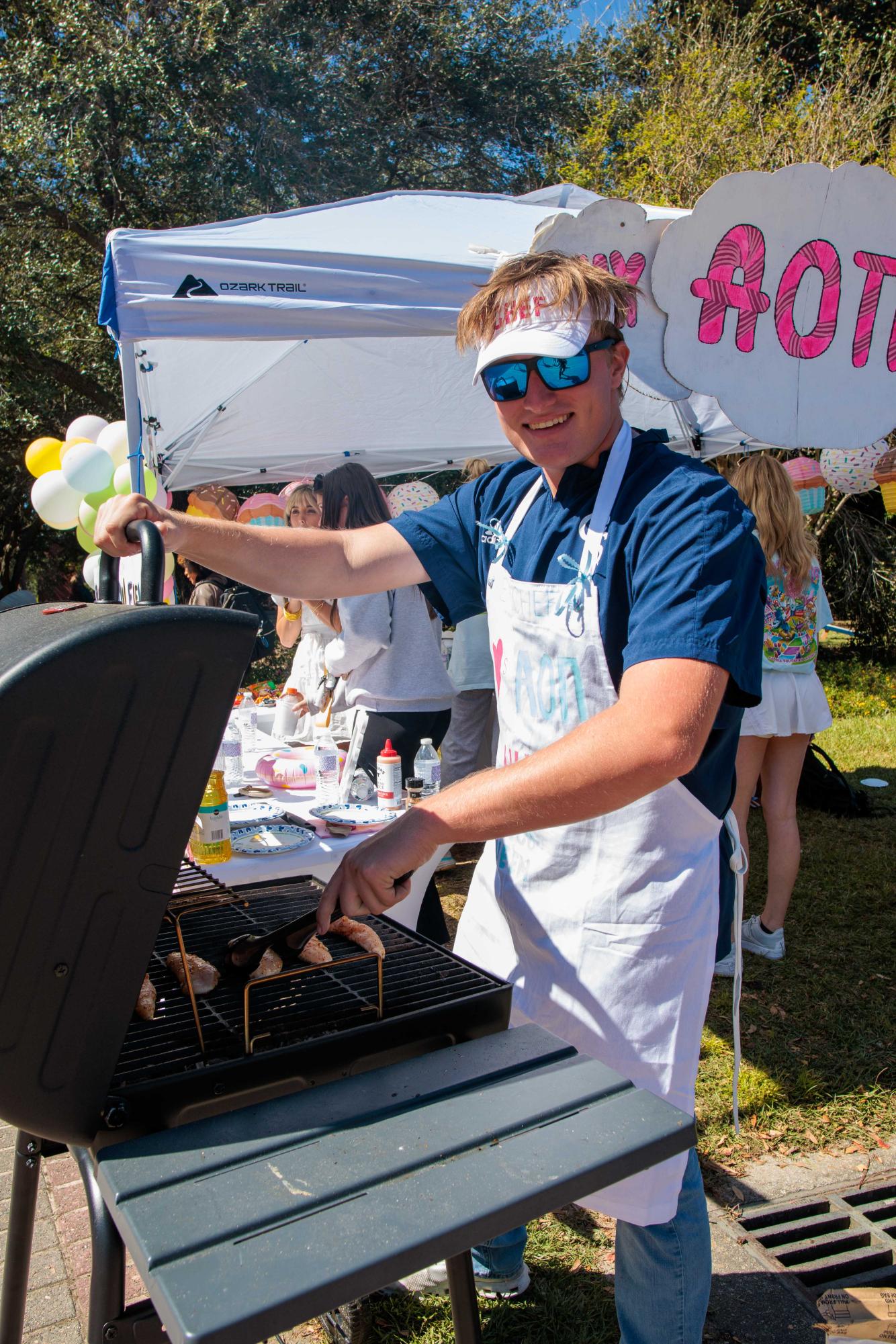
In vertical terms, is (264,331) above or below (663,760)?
above

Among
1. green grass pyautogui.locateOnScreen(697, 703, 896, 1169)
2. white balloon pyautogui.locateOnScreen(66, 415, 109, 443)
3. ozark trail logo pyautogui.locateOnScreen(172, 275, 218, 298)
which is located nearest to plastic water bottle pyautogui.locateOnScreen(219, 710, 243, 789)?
white balloon pyautogui.locateOnScreen(66, 415, 109, 443)

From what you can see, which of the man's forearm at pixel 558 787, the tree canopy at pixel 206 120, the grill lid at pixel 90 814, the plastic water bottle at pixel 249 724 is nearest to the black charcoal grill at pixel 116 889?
the grill lid at pixel 90 814

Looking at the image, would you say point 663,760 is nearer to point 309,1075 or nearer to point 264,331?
point 309,1075

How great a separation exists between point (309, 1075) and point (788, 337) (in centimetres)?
254

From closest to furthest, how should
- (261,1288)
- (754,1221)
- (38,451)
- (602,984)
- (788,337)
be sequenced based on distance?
(261,1288) < (602,984) < (754,1221) < (788,337) < (38,451)

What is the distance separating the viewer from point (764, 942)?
3.99m

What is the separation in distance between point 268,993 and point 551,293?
1.12m

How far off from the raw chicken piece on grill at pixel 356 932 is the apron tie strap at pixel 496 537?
2.26ft

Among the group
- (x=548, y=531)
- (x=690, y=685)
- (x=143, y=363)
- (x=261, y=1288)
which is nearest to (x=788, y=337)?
(x=548, y=531)

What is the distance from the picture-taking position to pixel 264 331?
3598mm

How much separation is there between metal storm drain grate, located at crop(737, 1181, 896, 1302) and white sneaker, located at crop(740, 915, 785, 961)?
4.71 feet

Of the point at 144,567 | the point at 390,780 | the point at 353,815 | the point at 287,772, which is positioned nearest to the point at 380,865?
the point at 144,567

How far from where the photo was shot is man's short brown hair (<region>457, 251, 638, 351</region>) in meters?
1.47

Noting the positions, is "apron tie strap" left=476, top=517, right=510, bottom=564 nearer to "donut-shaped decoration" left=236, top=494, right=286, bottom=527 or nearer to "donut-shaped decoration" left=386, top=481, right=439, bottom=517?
"donut-shaped decoration" left=386, top=481, right=439, bottom=517
